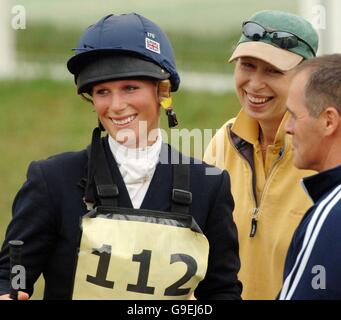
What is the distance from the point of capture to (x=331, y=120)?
393cm

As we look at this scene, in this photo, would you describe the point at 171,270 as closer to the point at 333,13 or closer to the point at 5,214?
the point at 5,214

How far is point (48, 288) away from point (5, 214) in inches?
249

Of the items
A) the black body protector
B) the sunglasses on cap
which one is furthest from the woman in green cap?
the black body protector

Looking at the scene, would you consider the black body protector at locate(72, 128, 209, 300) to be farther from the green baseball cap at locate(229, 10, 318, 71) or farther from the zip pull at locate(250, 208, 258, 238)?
the green baseball cap at locate(229, 10, 318, 71)

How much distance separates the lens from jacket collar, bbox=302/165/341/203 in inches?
153

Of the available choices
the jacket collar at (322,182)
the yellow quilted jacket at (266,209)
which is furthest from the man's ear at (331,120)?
the yellow quilted jacket at (266,209)

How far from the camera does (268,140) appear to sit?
506 cm

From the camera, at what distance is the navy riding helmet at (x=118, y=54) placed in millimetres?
4152

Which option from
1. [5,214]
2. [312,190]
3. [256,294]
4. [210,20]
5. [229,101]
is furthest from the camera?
[210,20]

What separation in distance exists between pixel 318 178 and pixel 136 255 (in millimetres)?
652

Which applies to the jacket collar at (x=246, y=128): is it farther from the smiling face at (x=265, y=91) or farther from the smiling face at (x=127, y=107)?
the smiling face at (x=127, y=107)

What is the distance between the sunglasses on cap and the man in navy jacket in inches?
36.0

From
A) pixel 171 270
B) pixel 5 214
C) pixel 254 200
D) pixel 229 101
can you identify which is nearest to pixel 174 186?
pixel 171 270

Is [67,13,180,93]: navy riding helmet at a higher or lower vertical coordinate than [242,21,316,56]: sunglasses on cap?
lower
